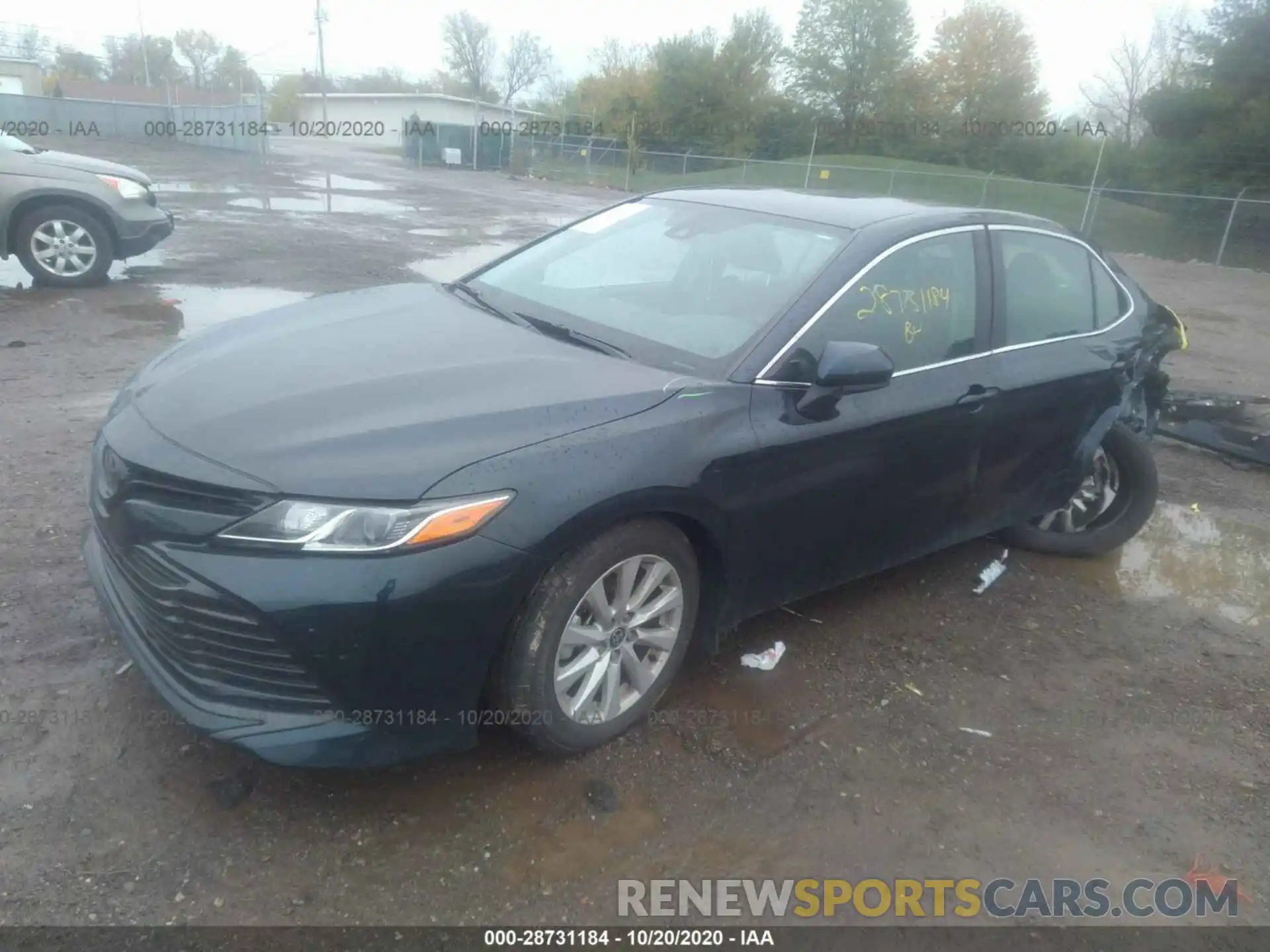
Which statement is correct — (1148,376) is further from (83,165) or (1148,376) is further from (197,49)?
(197,49)

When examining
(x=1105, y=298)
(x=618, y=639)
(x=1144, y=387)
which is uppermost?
(x=1105, y=298)

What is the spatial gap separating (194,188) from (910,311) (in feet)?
65.6

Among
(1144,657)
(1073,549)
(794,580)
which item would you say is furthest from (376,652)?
(1073,549)

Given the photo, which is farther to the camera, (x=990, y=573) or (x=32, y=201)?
(x=32, y=201)

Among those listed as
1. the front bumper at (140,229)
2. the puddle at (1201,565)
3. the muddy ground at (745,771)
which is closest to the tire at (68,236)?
the front bumper at (140,229)

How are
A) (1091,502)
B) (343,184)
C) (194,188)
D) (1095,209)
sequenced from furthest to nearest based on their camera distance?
1. (343,184)
2. (1095,209)
3. (194,188)
4. (1091,502)

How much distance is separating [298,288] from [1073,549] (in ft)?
25.5

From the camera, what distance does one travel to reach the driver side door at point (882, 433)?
3.18m

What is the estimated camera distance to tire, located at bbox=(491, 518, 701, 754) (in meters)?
2.65

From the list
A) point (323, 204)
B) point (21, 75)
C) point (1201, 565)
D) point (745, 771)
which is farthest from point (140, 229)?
point (21, 75)

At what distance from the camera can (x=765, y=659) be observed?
3646 mm

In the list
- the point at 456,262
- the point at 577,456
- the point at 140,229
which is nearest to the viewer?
the point at 577,456

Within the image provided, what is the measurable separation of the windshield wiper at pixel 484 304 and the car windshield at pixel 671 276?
0.14 ft

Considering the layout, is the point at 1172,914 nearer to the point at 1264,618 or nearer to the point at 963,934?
the point at 963,934
